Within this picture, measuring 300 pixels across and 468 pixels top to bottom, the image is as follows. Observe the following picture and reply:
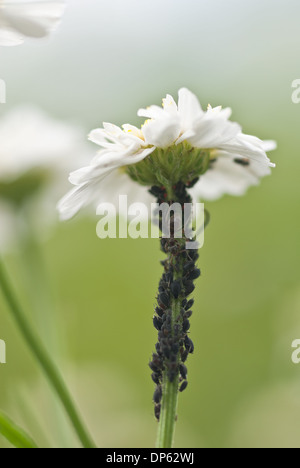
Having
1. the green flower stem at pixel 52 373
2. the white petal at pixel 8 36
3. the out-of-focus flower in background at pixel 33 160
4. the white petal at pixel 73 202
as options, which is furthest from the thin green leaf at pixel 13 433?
the out-of-focus flower in background at pixel 33 160

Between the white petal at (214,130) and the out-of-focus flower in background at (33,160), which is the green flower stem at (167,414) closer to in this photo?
the white petal at (214,130)

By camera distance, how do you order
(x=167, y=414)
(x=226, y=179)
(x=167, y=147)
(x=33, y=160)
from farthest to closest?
(x=33, y=160)
(x=226, y=179)
(x=167, y=147)
(x=167, y=414)

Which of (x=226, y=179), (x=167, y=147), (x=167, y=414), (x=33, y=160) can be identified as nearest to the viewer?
(x=167, y=414)

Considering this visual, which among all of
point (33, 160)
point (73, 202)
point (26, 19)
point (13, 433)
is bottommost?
point (13, 433)

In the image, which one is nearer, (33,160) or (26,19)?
(26,19)

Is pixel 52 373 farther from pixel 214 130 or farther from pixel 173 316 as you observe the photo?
pixel 214 130

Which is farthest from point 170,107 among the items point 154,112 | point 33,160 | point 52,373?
point 33,160

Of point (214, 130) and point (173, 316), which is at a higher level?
point (214, 130)
